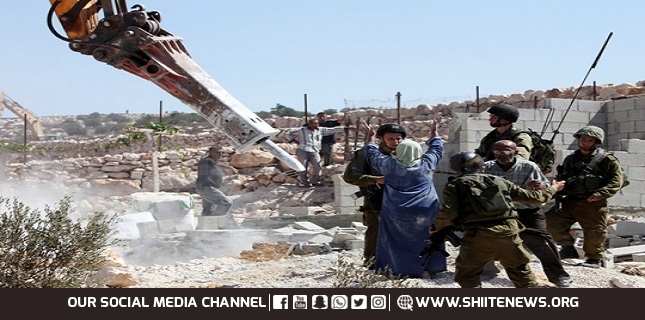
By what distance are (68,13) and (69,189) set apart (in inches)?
604

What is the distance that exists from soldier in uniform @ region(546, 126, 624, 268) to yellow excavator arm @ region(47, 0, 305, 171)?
290cm

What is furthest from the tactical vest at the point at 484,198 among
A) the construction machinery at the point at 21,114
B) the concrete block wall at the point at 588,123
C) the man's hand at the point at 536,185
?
the construction machinery at the point at 21,114

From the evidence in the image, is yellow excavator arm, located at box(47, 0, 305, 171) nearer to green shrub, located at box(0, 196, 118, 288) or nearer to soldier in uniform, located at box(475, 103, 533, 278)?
green shrub, located at box(0, 196, 118, 288)

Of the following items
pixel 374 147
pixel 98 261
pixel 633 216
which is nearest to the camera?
pixel 98 261

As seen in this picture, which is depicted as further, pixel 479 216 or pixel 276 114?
pixel 276 114

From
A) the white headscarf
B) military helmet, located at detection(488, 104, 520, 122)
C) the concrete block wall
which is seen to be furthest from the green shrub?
the concrete block wall

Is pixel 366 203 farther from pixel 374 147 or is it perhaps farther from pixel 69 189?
pixel 69 189

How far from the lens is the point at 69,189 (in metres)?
21.4
